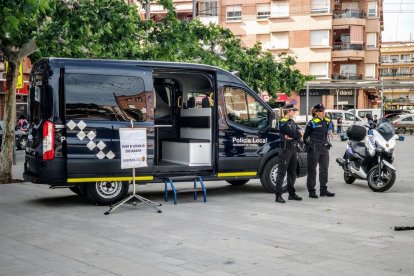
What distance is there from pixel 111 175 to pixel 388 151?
569 centimetres

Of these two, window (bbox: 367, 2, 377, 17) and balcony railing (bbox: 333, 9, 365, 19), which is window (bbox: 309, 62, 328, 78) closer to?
balcony railing (bbox: 333, 9, 365, 19)

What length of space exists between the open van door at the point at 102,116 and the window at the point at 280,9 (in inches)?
1867

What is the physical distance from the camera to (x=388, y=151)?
1266cm

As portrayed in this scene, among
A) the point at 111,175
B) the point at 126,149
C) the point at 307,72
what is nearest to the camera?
the point at 126,149

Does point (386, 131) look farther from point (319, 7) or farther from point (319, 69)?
point (319, 7)

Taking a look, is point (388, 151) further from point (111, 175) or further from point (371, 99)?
point (371, 99)

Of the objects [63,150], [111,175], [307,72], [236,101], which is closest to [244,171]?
[236,101]

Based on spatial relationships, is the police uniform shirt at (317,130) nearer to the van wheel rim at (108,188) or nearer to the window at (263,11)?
the van wheel rim at (108,188)

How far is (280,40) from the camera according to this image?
5700 centimetres

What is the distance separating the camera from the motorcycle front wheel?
12.6 m

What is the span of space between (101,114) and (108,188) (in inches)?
52.5

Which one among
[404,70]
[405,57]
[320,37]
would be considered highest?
[405,57]

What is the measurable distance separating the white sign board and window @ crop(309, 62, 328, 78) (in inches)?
1875

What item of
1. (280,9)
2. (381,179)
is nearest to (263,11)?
(280,9)
